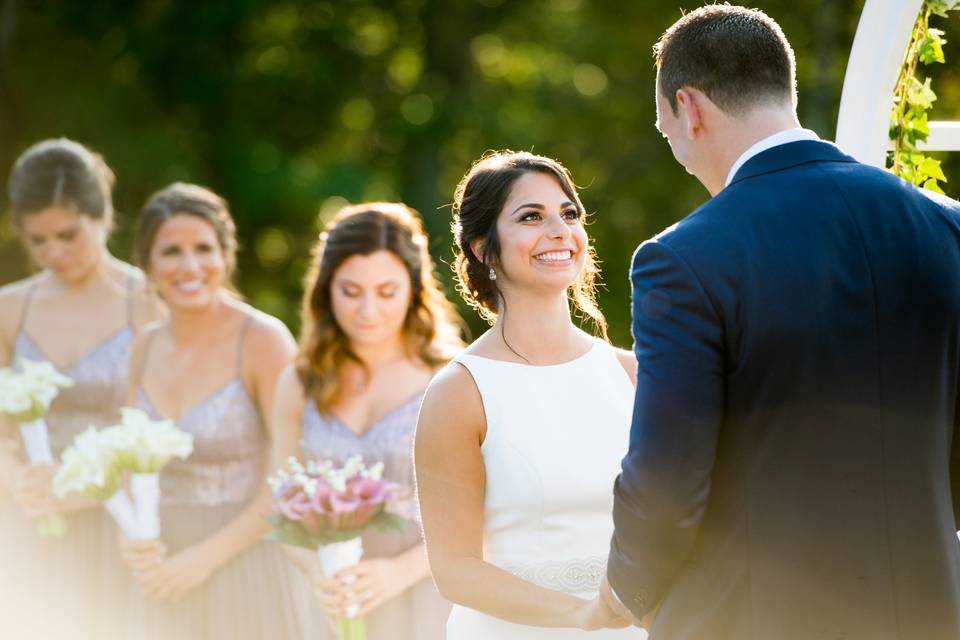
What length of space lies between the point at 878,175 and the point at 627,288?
12.9m

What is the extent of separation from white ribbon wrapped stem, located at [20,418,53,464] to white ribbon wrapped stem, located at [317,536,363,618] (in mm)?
1709

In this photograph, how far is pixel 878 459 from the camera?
2295 millimetres

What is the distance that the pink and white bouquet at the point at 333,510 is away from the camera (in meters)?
3.85

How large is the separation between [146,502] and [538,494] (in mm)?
1992

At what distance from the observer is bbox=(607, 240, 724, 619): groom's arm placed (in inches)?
89.1

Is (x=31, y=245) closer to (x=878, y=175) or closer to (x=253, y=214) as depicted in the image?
(x=878, y=175)

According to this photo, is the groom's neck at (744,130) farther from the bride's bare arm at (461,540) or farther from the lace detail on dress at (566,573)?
the lace detail on dress at (566,573)

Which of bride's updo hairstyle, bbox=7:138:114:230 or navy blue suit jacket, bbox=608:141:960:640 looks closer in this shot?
navy blue suit jacket, bbox=608:141:960:640

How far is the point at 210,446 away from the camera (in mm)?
5090

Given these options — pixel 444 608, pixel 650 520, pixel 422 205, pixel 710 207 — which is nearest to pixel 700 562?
pixel 650 520

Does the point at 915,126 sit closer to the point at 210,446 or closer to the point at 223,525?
the point at 210,446

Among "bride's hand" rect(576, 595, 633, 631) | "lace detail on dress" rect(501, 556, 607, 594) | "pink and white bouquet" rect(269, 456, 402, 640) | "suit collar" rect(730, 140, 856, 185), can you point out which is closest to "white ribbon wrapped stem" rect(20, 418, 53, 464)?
"pink and white bouquet" rect(269, 456, 402, 640)

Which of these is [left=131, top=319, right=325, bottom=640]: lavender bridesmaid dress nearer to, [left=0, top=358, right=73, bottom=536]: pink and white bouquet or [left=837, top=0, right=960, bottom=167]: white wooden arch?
[left=0, top=358, right=73, bottom=536]: pink and white bouquet

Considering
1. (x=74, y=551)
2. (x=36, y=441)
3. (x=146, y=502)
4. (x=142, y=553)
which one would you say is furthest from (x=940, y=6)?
(x=74, y=551)
